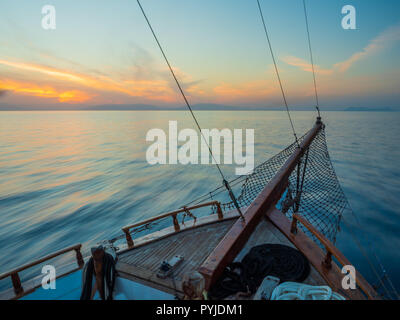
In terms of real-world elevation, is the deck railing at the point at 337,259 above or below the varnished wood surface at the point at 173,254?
above

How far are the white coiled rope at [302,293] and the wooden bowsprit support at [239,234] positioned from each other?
2.67ft

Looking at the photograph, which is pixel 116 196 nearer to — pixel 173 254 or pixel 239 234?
pixel 173 254

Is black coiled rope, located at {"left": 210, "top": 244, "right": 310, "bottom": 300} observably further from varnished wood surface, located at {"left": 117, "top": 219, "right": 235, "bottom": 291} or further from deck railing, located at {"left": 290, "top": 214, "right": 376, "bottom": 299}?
varnished wood surface, located at {"left": 117, "top": 219, "right": 235, "bottom": 291}

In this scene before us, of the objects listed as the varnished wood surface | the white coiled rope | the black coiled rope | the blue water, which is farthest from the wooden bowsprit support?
the blue water

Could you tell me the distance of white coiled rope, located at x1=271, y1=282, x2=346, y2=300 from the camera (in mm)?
2775

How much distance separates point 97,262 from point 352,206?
13.8 metres

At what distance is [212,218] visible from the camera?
18.8ft

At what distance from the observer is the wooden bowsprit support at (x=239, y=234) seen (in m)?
3.08

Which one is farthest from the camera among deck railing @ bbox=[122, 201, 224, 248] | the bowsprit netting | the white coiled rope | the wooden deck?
the bowsprit netting

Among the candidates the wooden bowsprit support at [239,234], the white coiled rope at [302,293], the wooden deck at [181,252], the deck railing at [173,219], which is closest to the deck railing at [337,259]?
the wooden deck at [181,252]

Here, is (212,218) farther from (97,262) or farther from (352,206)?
(352,206)

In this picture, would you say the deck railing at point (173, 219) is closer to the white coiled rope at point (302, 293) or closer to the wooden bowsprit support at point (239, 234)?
the wooden bowsprit support at point (239, 234)

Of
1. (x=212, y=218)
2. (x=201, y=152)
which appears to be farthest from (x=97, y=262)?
(x=201, y=152)

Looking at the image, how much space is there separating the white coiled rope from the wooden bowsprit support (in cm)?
81
